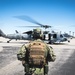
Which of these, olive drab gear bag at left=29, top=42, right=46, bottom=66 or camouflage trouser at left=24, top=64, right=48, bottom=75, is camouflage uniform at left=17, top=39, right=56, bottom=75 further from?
olive drab gear bag at left=29, top=42, right=46, bottom=66

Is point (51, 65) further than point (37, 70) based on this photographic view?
Yes

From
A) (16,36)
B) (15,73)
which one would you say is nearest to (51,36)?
(16,36)

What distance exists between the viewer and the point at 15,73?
10.6 m

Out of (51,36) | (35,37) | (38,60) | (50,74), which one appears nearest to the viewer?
(38,60)

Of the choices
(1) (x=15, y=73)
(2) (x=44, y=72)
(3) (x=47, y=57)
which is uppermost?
(3) (x=47, y=57)

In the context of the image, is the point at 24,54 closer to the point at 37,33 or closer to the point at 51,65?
the point at 37,33

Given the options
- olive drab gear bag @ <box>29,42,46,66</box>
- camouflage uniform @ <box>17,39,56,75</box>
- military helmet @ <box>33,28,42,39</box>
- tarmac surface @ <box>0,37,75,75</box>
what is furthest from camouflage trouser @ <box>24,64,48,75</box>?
tarmac surface @ <box>0,37,75,75</box>

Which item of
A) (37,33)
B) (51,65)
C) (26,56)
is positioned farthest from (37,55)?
(51,65)

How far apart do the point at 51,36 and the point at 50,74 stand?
27849 millimetres

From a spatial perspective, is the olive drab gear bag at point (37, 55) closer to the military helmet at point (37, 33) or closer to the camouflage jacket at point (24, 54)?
the camouflage jacket at point (24, 54)

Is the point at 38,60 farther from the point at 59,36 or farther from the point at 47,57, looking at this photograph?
the point at 59,36

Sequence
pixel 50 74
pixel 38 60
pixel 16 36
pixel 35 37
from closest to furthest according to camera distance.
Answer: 1. pixel 38 60
2. pixel 35 37
3. pixel 50 74
4. pixel 16 36

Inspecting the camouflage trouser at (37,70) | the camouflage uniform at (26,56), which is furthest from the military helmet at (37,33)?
the camouflage trouser at (37,70)

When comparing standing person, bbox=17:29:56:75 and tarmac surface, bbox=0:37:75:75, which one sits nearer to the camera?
standing person, bbox=17:29:56:75
